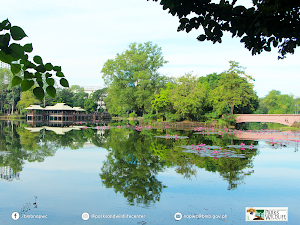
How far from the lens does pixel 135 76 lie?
133 ft

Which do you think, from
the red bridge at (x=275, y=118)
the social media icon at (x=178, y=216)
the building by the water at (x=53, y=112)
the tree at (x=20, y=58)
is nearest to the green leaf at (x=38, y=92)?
the tree at (x=20, y=58)

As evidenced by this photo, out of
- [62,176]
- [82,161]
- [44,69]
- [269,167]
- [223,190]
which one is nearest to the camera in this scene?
[44,69]

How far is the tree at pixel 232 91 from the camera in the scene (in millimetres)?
32719

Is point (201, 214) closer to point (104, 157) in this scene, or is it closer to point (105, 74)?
point (104, 157)

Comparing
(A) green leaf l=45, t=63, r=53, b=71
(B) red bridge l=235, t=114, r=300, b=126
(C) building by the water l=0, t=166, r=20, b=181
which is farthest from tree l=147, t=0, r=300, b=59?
(B) red bridge l=235, t=114, r=300, b=126

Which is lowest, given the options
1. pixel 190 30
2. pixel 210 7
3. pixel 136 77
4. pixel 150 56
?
pixel 190 30

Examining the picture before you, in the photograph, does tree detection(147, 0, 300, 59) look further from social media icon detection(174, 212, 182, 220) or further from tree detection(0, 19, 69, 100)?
social media icon detection(174, 212, 182, 220)

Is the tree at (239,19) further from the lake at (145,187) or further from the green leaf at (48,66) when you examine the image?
the lake at (145,187)

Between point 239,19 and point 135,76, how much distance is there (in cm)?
3788

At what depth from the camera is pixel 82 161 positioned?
10711mm

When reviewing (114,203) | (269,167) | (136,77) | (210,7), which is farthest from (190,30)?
(136,77)

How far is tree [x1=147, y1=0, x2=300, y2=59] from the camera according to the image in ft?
9.83

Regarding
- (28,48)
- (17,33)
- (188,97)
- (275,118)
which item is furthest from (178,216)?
(275,118)

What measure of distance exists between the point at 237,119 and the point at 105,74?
24442 millimetres
